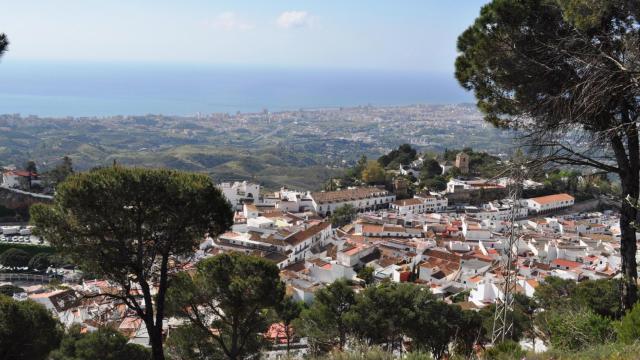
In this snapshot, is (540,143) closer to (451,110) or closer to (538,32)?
(538,32)

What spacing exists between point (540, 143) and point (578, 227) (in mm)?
27645

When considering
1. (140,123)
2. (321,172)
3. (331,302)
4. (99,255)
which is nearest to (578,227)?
(331,302)

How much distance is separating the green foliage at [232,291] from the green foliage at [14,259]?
68.8 feet

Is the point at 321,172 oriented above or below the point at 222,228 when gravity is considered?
below

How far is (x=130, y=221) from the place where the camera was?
6.73 m

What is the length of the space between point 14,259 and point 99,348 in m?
20.0

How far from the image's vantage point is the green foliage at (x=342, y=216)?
32281 mm

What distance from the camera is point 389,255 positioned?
23.2m

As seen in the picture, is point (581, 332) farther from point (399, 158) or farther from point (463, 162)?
point (399, 158)

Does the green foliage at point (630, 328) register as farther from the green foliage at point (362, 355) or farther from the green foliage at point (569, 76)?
the green foliage at point (362, 355)

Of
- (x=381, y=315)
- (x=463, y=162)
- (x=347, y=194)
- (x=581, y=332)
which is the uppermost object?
(x=581, y=332)

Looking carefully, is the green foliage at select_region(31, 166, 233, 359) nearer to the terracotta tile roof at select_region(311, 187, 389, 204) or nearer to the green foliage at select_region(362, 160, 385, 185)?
the terracotta tile roof at select_region(311, 187, 389, 204)

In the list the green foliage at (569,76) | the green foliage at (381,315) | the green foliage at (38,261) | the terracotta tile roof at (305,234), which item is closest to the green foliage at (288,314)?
the green foliage at (381,315)

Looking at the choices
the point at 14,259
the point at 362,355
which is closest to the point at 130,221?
the point at 362,355
